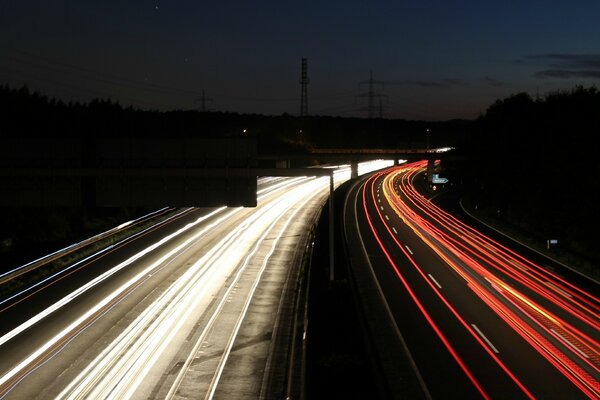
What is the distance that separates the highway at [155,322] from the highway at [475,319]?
18.3ft

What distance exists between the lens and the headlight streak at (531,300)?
2469cm

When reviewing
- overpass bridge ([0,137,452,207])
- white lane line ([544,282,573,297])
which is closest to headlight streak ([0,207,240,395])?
overpass bridge ([0,137,452,207])

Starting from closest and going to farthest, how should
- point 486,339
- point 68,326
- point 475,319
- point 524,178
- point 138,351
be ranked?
point 138,351 → point 486,339 → point 68,326 → point 475,319 → point 524,178

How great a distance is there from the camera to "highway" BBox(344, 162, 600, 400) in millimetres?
22578

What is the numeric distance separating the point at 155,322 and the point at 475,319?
16.0m

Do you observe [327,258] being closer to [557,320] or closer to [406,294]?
[406,294]

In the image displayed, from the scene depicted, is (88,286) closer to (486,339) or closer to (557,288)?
(486,339)

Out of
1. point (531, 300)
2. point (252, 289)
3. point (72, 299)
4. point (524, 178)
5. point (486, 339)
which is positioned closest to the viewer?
point (486, 339)

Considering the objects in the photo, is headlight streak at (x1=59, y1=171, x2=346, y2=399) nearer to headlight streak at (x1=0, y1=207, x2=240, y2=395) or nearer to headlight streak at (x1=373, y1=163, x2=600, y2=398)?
headlight streak at (x1=0, y1=207, x2=240, y2=395)

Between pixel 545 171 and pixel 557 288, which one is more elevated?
pixel 545 171

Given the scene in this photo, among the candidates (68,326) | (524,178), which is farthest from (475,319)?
(524,178)

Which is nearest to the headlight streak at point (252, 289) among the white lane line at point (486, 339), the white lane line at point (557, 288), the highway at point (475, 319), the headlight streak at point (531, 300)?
the highway at point (475, 319)

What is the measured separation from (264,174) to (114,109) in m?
114

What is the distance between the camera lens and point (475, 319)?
30.3 metres
